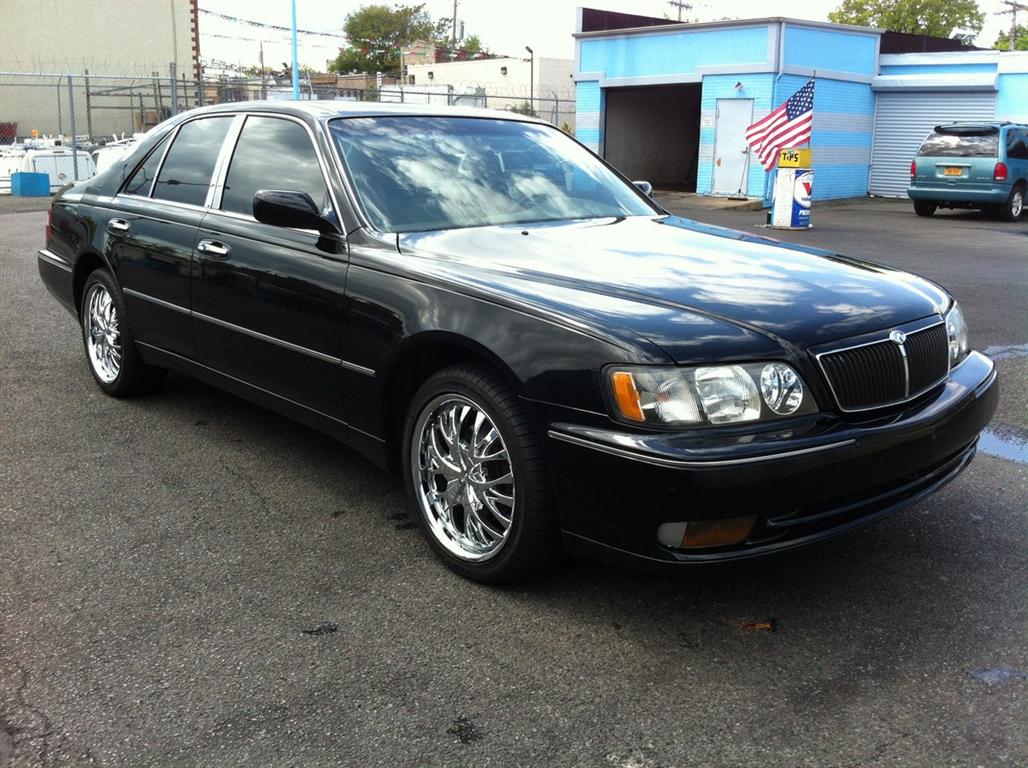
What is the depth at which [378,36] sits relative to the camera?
87875 millimetres

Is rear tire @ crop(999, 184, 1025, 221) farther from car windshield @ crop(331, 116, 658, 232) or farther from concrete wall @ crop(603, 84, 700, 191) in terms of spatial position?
car windshield @ crop(331, 116, 658, 232)

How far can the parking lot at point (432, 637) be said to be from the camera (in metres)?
2.64

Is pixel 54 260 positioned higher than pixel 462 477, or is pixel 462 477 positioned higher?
pixel 54 260

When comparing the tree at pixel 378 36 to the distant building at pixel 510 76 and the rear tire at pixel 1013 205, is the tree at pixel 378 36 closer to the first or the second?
the distant building at pixel 510 76

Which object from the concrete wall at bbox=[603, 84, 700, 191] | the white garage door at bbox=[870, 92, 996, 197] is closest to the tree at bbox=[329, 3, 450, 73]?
the concrete wall at bbox=[603, 84, 700, 191]

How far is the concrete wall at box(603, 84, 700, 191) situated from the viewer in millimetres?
29266

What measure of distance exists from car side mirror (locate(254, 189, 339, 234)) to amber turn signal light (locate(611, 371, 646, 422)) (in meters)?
1.55

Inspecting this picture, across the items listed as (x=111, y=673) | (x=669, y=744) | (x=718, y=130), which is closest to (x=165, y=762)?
(x=111, y=673)

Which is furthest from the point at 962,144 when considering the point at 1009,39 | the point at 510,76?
the point at 1009,39

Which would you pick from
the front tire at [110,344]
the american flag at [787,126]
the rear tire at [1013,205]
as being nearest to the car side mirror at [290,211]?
the front tire at [110,344]

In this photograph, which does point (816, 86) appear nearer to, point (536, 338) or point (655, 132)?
point (655, 132)

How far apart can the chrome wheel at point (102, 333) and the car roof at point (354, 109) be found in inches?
56.4

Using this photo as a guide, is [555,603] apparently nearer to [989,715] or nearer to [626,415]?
[626,415]

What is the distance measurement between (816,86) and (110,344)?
22267mm
